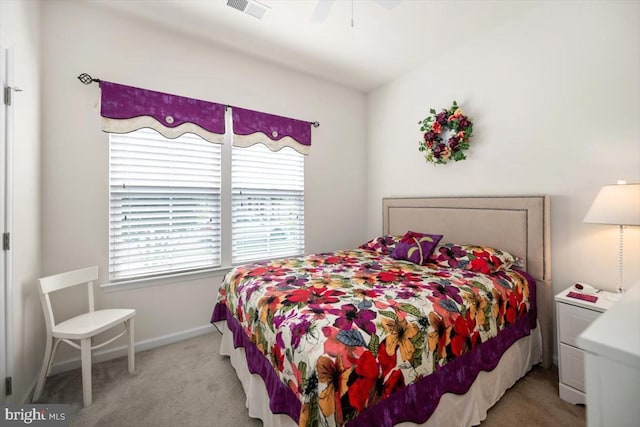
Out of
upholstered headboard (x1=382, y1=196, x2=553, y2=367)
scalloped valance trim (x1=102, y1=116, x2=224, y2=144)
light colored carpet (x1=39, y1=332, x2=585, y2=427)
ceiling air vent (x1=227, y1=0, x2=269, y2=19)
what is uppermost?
ceiling air vent (x1=227, y1=0, x2=269, y2=19)

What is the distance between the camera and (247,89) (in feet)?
9.54

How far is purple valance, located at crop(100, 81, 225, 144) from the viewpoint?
221 cm

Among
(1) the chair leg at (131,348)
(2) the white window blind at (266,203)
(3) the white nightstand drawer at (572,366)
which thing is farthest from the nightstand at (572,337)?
(1) the chair leg at (131,348)

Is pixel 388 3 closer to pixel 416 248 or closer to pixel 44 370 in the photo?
pixel 416 248

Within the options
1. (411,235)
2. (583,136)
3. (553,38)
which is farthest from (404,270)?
(553,38)

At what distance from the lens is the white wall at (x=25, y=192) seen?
1.58 meters

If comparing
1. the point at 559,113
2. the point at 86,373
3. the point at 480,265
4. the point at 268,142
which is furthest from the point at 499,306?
the point at 86,373

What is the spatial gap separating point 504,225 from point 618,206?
0.78m

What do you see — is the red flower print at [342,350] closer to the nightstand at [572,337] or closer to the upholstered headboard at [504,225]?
the nightstand at [572,337]

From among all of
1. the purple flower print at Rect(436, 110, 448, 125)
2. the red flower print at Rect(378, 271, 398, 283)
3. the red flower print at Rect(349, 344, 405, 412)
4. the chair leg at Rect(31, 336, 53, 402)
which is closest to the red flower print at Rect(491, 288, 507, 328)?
the red flower print at Rect(378, 271, 398, 283)

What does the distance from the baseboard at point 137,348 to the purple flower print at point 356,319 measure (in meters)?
2.00

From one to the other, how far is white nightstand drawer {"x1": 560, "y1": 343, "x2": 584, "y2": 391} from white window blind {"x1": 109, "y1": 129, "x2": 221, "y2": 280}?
9.63 ft

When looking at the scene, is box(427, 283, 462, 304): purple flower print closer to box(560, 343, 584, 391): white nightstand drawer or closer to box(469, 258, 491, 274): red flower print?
box(469, 258, 491, 274): red flower print

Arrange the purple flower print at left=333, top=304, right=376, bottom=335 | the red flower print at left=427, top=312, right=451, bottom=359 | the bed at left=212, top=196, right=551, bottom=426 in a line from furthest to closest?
the red flower print at left=427, top=312, right=451, bottom=359 < the purple flower print at left=333, top=304, right=376, bottom=335 < the bed at left=212, top=196, right=551, bottom=426
